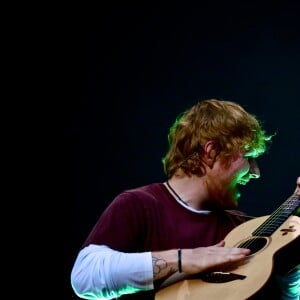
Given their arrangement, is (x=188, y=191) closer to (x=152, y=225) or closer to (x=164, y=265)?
(x=152, y=225)

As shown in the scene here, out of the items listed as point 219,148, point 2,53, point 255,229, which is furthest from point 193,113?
point 2,53

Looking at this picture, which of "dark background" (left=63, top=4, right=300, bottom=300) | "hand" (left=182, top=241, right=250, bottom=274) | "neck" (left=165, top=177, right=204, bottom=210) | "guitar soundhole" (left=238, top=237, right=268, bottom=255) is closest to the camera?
"hand" (left=182, top=241, right=250, bottom=274)

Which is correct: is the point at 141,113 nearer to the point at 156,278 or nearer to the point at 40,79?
the point at 40,79

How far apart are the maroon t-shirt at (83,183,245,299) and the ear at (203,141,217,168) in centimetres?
20

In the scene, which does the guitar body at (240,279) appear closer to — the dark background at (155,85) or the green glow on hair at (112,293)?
the green glow on hair at (112,293)

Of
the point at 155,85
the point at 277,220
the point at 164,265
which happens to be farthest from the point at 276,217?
the point at 155,85

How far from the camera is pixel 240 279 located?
157 cm

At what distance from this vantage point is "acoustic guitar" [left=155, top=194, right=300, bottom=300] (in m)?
1.54

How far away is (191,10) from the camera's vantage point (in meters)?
2.88

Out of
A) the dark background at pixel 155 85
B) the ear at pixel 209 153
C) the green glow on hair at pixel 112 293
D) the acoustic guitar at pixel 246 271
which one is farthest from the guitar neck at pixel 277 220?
the dark background at pixel 155 85

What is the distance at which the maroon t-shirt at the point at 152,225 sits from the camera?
1.79 metres

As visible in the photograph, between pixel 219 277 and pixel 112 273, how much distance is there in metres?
0.33

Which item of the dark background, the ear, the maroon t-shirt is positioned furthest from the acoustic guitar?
the dark background

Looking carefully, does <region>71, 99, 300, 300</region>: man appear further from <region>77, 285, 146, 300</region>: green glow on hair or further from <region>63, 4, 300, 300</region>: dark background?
<region>63, 4, 300, 300</region>: dark background
